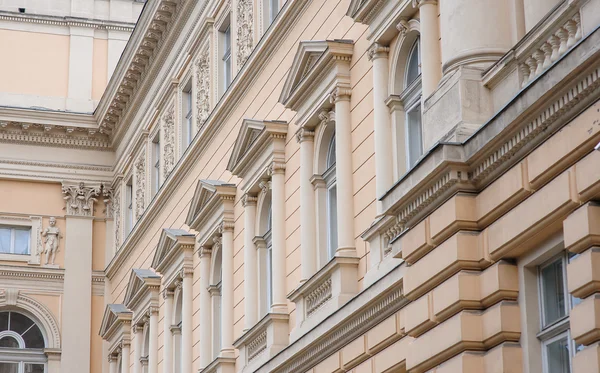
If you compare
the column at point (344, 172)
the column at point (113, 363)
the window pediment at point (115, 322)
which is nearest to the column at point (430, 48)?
the column at point (344, 172)

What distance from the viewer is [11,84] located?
1448 inches

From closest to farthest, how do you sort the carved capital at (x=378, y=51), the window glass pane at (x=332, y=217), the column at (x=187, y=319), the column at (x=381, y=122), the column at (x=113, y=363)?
1. the column at (x=381, y=122)
2. the carved capital at (x=378, y=51)
3. the window glass pane at (x=332, y=217)
4. the column at (x=187, y=319)
5. the column at (x=113, y=363)

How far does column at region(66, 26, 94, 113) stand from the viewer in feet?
122

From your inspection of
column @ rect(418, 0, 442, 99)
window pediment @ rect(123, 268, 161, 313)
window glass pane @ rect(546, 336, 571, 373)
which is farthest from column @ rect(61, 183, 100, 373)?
window glass pane @ rect(546, 336, 571, 373)

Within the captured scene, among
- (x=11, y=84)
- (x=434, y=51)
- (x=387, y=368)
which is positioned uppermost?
(x=11, y=84)

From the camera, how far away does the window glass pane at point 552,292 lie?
12.3 metres

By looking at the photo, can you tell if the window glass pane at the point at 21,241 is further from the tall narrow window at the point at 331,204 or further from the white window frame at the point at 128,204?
the tall narrow window at the point at 331,204

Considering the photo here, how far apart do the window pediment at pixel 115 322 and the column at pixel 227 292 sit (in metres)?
8.35

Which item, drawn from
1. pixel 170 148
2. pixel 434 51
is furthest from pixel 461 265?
pixel 170 148

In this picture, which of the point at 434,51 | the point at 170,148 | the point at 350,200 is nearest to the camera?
the point at 434,51

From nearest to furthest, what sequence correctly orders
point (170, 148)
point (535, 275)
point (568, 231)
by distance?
point (568, 231) → point (535, 275) → point (170, 148)

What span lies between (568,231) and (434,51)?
15.9ft

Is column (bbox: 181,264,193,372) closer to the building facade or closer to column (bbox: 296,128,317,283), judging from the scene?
the building facade

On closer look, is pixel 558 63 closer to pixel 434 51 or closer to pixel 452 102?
pixel 452 102
